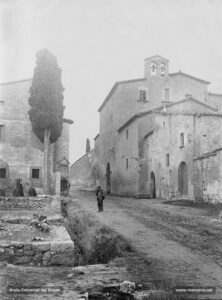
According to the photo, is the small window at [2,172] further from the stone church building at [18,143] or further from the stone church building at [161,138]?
the stone church building at [161,138]

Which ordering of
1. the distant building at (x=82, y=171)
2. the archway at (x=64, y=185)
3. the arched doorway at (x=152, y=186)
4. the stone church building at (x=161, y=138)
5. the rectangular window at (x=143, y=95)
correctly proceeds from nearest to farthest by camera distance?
the stone church building at (x=161, y=138), the archway at (x=64, y=185), the arched doorway at (x=152, y=186), the rectangular window at (x=143, y=95), the distant building at (x=82, y=171)

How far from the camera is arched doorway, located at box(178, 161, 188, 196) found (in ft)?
82.1

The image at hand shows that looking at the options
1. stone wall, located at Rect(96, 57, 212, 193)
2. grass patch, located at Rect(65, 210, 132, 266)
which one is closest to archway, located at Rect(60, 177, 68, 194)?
stone wall, located at Rect(96, 57, 212, 193)

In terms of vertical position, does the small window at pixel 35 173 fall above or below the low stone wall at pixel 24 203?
above

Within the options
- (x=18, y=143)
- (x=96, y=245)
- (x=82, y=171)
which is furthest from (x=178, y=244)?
(x=82, y=171)

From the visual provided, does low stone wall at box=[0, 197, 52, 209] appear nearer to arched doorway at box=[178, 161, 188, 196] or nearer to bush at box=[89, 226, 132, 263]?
bush at box=[89, 226, 132, 263]

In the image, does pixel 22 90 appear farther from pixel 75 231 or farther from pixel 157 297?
pixel 157 297

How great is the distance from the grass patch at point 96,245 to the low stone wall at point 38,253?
30.4 inches

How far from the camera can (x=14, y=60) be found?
958 centimetres

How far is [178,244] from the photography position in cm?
966

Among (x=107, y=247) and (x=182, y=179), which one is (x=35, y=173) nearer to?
(x=182, y=179)

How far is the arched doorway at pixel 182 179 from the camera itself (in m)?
25.0

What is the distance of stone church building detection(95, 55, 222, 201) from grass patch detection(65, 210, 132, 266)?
33.4ft

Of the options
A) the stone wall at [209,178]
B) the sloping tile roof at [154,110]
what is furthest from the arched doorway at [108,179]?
the stone wall at [209,178]
